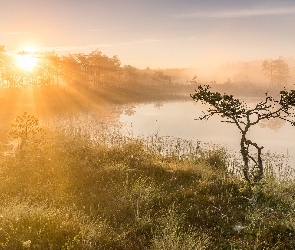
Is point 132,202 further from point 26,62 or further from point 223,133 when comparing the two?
point 26,62

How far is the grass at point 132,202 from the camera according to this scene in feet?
27.7

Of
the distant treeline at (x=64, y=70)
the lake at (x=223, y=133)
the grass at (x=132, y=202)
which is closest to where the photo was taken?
the grass at (x=132, y=202)

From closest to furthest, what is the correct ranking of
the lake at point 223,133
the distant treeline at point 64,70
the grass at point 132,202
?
1. the grass at point 132,202
2. the lake at point 223,133
3. the distant treeline at point 64,70

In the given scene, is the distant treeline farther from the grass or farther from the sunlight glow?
the grass

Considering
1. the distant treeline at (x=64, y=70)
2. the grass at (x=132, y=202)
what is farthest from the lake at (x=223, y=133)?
the distant treeline at (x=64, y=70)

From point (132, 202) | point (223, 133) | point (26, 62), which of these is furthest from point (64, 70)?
point (132, 202)

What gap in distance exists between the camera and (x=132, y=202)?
36.7 ft

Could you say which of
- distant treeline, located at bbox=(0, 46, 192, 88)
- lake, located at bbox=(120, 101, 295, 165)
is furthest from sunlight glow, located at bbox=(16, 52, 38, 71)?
lake, located at bbox=(120, 101, 295, 165)

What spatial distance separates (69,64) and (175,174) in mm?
67198

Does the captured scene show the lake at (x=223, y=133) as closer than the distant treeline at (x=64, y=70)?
Yes

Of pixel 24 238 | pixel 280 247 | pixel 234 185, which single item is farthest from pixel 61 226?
pixel 234 185

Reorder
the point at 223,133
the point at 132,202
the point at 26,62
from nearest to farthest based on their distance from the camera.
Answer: the point at 132,202
the point at 223,133
the point at 26,62

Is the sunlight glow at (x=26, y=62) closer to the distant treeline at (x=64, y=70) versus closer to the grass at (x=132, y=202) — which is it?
the distant treeline at (x=64, y=70)

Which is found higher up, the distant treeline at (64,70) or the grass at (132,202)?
the distant treeline at (64,70)
